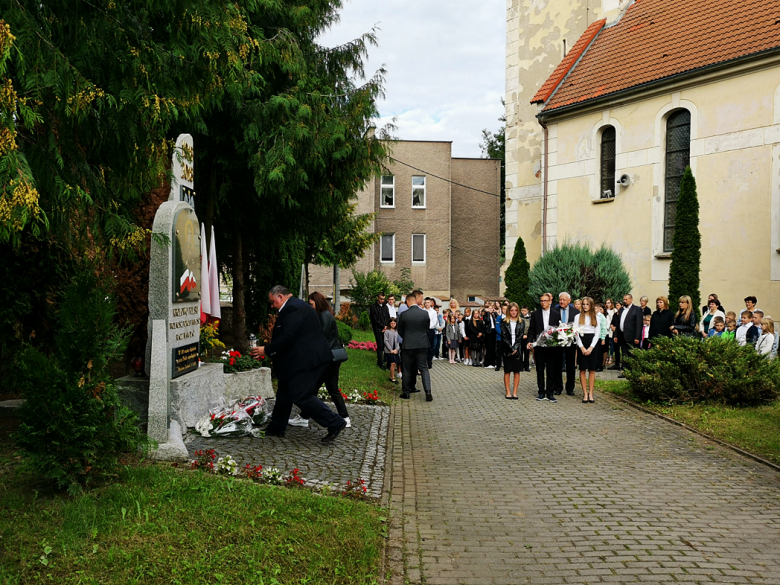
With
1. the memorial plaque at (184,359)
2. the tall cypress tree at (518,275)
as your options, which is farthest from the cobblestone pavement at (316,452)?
the tall cypress tree at (518,275)

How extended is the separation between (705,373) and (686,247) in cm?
958

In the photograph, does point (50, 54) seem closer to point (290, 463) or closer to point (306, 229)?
point (290, 463)

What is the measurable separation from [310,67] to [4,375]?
814 centimetres

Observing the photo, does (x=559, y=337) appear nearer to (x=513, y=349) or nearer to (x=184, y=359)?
(x=513, y=349)

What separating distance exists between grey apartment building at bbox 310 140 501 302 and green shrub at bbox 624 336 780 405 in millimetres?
29767

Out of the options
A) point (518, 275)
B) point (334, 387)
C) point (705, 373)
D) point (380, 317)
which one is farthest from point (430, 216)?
point (334, 387)

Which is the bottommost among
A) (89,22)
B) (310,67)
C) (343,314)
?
(343,314)

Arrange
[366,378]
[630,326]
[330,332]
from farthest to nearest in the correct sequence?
[630,326], [366,378], [330,332]

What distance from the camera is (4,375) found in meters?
8.74

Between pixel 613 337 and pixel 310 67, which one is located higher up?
pixel 310 67

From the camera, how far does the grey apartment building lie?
41938 mm

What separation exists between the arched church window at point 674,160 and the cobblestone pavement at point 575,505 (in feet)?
43.7

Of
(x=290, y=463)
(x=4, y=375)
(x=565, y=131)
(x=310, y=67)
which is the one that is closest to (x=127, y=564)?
(x=290, y=463)

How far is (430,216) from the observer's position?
42.5m
